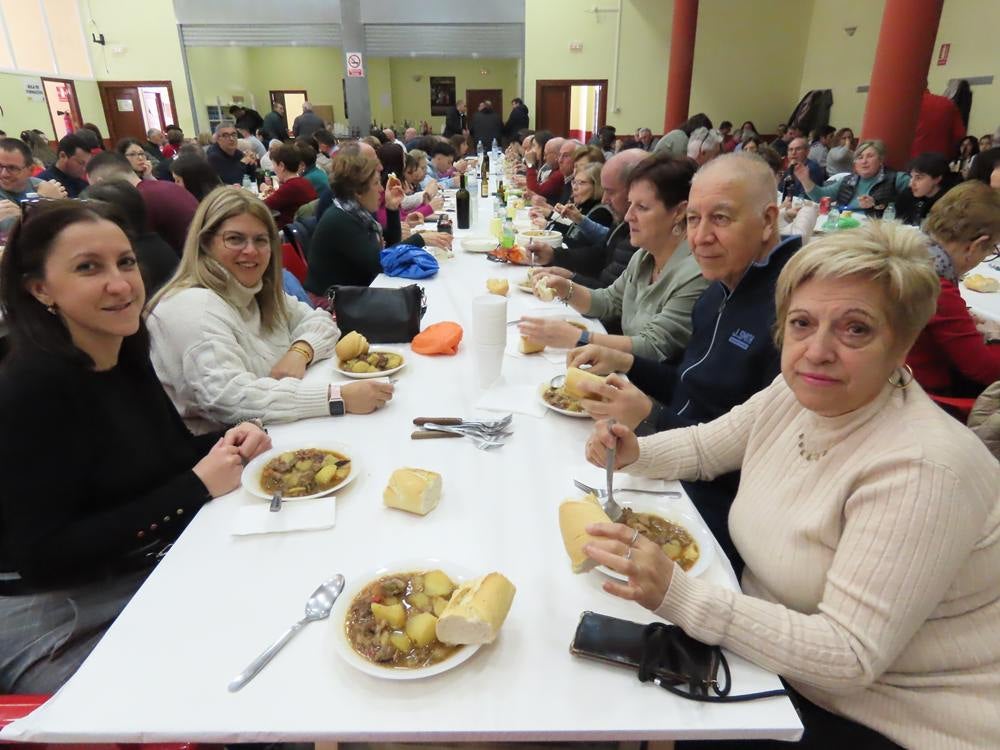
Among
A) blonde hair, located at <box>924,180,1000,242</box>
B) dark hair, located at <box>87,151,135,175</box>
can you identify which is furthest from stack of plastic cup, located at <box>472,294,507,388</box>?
dark hair, located at <box>87,151,135,175</box>

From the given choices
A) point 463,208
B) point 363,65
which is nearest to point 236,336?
point 463,208

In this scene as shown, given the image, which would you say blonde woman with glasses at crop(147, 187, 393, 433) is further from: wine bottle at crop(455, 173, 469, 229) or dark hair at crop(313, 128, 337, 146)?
dark hair at crop(313, 128, 337, 146)

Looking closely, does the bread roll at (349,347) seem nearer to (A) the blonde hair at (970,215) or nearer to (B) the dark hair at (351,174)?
(B) the dark hair at (351,174)

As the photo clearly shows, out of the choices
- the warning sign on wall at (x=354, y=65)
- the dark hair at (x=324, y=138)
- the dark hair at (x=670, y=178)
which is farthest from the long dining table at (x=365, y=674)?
the warning sign on wall at (x=354, y=65)

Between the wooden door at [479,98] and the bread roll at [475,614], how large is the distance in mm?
16136

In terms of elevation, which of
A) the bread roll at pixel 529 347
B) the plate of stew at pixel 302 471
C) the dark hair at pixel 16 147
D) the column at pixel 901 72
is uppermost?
the column at pixel 901 72

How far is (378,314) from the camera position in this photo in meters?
2.36

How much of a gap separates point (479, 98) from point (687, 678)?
16.7 m

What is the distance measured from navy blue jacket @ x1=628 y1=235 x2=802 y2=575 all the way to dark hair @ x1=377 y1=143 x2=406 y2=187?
4622mm

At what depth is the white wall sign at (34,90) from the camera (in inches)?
426

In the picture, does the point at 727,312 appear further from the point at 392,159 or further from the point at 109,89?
the point at 109,89

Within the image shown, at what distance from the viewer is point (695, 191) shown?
1.88 meters

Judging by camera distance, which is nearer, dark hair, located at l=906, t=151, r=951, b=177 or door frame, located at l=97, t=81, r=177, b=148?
dark hair, located at l=906, t=151, r=951, b=177

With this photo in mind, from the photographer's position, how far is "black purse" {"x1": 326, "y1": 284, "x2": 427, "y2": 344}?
2354 mm
